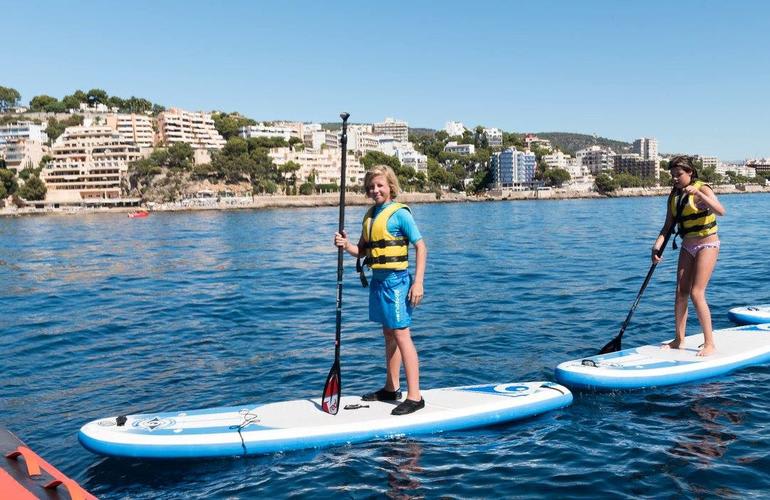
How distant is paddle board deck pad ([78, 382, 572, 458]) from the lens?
18.2 ft

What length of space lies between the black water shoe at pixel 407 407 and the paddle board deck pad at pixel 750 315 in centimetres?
700

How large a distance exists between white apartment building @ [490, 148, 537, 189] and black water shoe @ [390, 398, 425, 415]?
191769 millimetres

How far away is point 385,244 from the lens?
237 inches

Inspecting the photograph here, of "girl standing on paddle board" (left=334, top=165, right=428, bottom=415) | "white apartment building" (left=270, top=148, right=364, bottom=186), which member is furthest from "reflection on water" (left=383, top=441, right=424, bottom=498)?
"white apartment building" (left=270, top=148, right=364, bottom=186)

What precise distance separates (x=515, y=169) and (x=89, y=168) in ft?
385

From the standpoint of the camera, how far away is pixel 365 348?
395 inches

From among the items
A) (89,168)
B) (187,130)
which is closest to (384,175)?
(89,168)

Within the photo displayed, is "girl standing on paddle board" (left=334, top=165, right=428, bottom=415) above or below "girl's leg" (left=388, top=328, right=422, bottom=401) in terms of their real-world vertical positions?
above

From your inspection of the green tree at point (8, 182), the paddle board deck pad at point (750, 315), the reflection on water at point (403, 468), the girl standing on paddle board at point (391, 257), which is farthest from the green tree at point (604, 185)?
the reflection on water at point (403, 468)

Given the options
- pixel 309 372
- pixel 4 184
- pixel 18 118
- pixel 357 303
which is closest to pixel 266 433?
pixel 309 372

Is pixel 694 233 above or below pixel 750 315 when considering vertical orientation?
above

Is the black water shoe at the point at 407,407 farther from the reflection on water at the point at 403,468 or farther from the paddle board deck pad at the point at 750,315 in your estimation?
the paddle board deck pad at the point at 750,315

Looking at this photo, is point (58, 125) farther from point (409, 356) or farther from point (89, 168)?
point (409, 356)

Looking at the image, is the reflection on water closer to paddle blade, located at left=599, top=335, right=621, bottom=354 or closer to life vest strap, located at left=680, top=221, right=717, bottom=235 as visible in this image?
paddle blade, located at left=599, top=335, right=621, bottom=354
